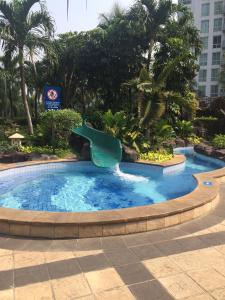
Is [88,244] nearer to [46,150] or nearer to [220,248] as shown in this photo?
[220,248]

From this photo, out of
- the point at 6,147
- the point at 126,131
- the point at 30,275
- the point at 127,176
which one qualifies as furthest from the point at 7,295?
the point at 6,147

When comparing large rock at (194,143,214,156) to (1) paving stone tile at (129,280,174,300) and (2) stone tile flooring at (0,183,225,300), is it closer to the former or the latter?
(2) stone tile flooring at (0,183,225,300)

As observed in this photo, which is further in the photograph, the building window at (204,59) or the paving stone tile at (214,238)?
the building window at (204,59)

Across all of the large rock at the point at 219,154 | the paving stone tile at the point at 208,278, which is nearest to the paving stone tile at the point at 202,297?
the paving stone tile at the point at 208,278

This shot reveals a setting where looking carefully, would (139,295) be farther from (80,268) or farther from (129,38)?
(129,38)

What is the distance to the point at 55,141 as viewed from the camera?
52.1 ft

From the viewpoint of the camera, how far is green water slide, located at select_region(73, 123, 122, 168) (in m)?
13.7

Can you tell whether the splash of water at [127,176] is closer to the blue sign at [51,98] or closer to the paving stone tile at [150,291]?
the blue sign at [51,98]

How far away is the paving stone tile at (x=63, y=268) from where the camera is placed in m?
4.39

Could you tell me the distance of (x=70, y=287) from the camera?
13.4ft

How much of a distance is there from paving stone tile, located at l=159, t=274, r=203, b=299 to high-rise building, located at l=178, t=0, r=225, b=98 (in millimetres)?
51864

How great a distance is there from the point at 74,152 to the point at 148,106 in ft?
15.0

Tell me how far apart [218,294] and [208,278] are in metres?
0.38

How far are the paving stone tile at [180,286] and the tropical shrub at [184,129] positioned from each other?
18.7 meters
